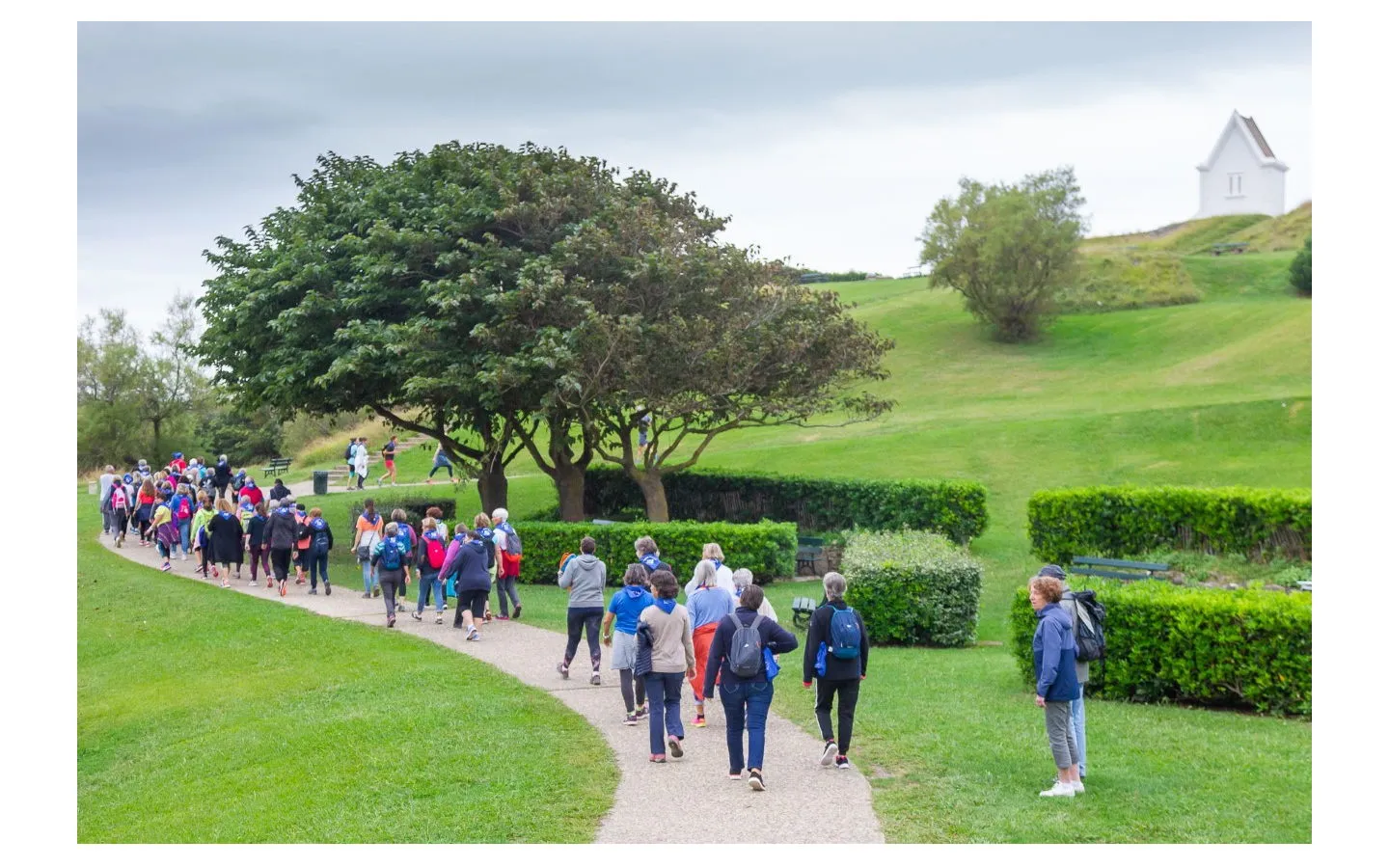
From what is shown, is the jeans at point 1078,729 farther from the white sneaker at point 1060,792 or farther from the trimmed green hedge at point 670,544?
the trimmed green hedge at point 670,544

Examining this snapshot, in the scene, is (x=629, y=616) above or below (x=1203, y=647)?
above

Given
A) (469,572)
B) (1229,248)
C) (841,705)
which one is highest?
(1229,248)

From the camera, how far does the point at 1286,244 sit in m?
81.0

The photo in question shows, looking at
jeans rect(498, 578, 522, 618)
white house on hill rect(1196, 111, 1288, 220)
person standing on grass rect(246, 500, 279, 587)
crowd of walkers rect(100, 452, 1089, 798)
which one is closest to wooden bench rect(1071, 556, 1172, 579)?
crowd of walkers rect(100, 452, 1089, 798)

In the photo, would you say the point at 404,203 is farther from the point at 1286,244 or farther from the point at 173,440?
the point at 1286,244

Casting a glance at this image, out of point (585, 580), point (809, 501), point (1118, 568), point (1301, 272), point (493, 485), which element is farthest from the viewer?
point (1301, 272)

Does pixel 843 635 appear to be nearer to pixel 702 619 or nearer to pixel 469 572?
pixel 702 619

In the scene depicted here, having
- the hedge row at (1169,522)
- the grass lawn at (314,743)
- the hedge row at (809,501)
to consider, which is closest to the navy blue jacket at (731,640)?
the grass lawn at (314,743)

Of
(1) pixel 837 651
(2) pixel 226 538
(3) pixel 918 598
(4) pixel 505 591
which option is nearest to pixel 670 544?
(4) pixel 505 591

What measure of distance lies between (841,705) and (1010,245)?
162 ft

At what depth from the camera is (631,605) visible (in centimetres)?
1239

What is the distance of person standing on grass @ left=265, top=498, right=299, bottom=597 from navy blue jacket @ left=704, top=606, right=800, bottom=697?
46.3 ft

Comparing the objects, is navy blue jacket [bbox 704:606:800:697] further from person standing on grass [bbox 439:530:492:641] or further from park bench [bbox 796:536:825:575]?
park bench [bbox 796:536:825:575]

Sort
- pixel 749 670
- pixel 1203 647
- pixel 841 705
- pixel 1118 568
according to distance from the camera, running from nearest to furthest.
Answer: pixel 749 670 → pixel 841 705 → pixel 1203 647 → pixel 1118 568
